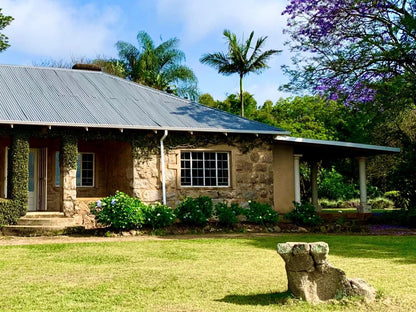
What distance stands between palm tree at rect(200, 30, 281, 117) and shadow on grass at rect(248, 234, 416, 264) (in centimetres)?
1869

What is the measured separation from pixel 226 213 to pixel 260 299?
856 cm

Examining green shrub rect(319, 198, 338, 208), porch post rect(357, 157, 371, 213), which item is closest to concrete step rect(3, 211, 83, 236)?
porch post rect(357, 157, 371, 213)

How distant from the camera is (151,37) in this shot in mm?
35531

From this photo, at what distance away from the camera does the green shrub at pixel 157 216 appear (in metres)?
14.3

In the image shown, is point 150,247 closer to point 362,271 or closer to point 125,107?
point 362,271

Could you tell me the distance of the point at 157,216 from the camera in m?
14.4

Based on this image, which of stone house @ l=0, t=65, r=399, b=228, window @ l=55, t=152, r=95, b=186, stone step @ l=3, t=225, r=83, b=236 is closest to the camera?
stone step @ l=3, t=225, r=83, b=236

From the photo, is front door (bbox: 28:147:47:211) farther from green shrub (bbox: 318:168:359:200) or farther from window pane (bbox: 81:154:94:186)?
green shrub (bbox: 318:168:359:200)

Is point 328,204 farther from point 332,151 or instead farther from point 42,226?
point 42,226

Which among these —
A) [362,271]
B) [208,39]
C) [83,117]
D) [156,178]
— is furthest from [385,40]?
[208,39]

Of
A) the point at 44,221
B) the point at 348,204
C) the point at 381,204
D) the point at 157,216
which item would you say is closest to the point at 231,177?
the point at 157,216

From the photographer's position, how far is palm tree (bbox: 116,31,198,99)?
3441 centimetres

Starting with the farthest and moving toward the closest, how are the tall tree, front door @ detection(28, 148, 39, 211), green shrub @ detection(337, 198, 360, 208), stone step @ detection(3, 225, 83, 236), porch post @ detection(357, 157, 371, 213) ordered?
green shrub @ detection(337, 198, 360, 208) → the tall tree → porch post @ detection(357, 157, 371, 213) → front door @ detection(28, 148, 39, 211) → stone step @ detection(3, 225, 83, 236)

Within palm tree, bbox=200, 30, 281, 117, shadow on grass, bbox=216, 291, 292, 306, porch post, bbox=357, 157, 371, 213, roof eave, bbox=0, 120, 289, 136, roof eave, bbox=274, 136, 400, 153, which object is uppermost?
palm tree, bbox=200, 30, 281, 117
